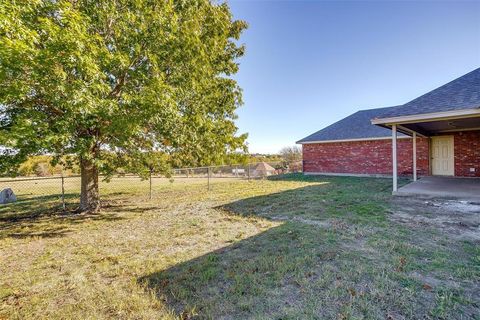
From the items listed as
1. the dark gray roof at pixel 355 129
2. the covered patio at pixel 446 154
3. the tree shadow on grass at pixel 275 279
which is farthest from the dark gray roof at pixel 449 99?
the tree shadow on grass at pixel 275 279

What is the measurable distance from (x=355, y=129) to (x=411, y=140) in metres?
3.71

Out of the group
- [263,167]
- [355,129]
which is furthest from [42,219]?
[263,167]

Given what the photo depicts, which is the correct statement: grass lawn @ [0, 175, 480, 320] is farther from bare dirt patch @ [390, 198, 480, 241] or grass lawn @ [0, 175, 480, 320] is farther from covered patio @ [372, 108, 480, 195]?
covered patio @ [372, 108, 480, 195]

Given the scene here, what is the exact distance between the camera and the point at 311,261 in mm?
3650

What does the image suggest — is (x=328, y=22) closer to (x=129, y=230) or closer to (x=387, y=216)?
(x=387, y=216)

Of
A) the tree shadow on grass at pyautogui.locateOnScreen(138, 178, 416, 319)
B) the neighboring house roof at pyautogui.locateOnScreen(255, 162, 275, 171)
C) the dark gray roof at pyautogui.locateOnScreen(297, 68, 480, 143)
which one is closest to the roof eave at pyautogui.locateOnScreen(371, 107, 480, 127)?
the dark gray roof at pyautogui.locateOnScreen(297, 68, 480, 143)

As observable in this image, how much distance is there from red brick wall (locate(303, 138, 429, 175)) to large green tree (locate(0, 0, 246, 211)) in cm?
1144

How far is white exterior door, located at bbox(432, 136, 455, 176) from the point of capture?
13.3 meters

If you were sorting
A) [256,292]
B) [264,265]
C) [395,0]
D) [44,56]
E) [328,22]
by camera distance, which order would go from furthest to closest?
[328,22] → [395,0] → [44,56] → [264,265] → [256,292]

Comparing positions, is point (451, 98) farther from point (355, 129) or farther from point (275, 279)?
point (275, 279)

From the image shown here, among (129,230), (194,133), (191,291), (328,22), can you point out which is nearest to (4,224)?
(129,230)

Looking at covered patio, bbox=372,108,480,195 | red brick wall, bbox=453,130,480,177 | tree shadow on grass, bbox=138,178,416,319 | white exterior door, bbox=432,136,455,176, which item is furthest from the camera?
white exterior door, bbox=432,136,455,176

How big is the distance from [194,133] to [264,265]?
4.31 metres

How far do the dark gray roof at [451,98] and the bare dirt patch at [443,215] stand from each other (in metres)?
3.07
